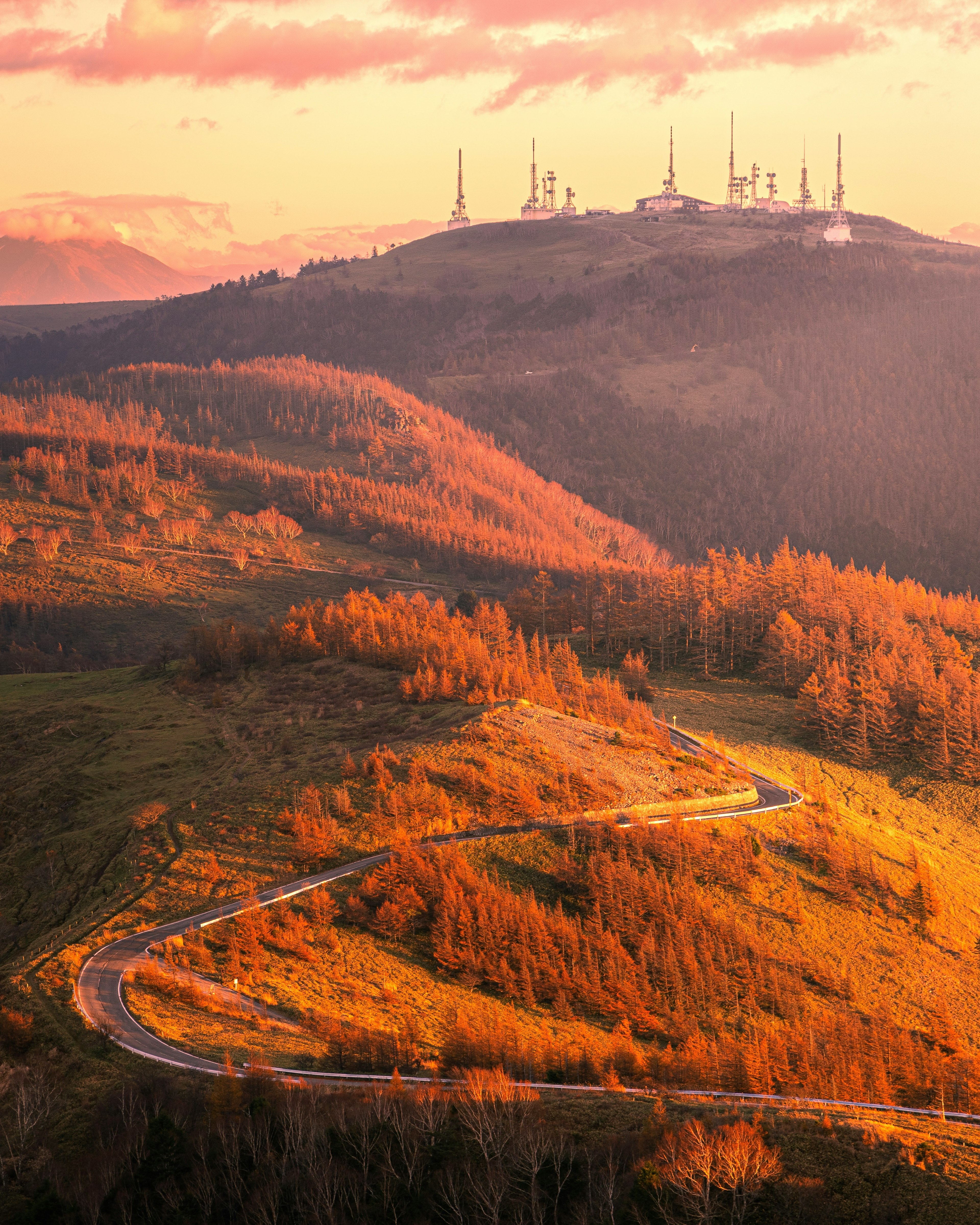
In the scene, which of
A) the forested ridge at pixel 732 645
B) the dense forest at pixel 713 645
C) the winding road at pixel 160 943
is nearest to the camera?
the winding road at pixel 160 943

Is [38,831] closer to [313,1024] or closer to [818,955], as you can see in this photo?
[313,1024]

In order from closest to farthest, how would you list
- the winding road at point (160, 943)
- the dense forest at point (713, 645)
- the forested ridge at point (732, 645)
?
1. the winding road at point (160, 943)
2. the dense forest at point (713, 645)
3. the forested ridge at point (732, 645)

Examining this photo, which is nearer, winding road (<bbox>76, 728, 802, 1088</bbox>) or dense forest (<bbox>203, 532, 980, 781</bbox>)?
winding road (<bbox>76, 728, 802, 1088</bbox>)

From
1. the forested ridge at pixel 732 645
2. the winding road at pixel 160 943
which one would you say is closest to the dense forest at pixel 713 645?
the forested ridge at pixel 732 645

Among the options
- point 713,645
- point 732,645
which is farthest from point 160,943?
point 732,645

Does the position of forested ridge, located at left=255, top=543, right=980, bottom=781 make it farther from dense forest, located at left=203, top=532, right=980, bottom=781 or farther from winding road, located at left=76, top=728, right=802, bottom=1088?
winding road, located at left=76, top=728, right=802, bottom=1088

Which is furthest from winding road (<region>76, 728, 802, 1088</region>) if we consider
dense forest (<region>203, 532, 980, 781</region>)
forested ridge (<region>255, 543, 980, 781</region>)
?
dense forest (<region>203, 532, 980, 781</region>)

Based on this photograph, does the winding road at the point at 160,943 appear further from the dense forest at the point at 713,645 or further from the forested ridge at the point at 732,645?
the dense forest at the point at 713,645

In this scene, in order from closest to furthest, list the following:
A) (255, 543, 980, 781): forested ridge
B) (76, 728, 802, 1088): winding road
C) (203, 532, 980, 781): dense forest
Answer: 1. (76, 728, 802, 1088): winding road
2. (203, 532, 980, 781): dense forest
3. (255, 543, 980, 781): forested ridge

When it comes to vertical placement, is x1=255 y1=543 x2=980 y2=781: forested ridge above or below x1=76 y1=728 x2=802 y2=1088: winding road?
above

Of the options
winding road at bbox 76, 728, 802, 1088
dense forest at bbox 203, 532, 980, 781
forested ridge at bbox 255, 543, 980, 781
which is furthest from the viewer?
forested ridge at bbox 255, 543, 980, 781
